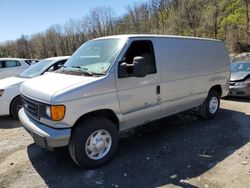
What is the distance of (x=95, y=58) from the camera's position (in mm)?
4719

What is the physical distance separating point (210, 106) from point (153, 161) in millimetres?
3124

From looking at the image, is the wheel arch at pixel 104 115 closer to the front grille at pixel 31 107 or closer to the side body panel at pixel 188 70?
the front grille at pixel 31 107

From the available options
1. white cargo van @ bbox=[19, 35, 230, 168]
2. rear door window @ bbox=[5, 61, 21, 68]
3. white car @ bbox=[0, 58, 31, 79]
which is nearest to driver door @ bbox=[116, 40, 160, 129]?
white cargo van @ bbox=[19, 35, 230, 168]

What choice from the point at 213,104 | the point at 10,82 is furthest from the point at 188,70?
the point at 10,82

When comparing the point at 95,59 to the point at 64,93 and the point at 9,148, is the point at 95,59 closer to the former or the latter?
the point at 64,93

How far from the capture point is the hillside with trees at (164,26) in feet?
95.4

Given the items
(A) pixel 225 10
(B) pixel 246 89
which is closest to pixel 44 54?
(A) pixel 225 10

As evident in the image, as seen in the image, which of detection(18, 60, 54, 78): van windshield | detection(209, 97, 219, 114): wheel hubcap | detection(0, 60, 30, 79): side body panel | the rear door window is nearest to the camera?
detection(209, 97, 219, 114): wheel hubcap

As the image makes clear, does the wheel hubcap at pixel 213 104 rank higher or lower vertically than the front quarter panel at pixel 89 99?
lower

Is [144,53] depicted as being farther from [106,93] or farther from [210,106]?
[210,106]

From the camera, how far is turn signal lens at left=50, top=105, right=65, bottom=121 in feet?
12.3

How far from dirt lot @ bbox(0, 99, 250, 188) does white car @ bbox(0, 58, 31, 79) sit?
6144 millimetres

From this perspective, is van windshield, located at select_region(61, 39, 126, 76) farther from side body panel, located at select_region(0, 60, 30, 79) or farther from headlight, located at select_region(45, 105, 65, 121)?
side body panel, located at select_region(0, 60, 30, 79)

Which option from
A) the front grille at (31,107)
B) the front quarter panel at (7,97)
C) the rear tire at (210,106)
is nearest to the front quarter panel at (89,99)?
the front grille at (31,107)
